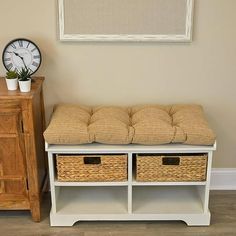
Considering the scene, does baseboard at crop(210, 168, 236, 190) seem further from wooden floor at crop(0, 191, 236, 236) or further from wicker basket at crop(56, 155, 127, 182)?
wicker basket at crop(56, 155, 127, 182)

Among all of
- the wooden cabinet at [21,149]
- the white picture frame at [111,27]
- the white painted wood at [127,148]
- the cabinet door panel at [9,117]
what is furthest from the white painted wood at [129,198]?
the white picture frame at [111,27]

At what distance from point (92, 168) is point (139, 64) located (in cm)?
77

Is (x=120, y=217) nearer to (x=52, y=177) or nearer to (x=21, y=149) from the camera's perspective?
(x=52, y=177)

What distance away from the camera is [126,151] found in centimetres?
244

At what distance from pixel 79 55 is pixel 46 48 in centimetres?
22

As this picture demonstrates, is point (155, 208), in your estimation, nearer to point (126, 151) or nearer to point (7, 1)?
point (126, 151)

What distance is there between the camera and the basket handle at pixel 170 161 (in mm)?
2488

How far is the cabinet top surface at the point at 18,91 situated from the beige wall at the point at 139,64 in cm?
13

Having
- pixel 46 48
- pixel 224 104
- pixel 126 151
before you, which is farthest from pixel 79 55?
pixel 224 104

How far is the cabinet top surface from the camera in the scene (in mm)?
2375

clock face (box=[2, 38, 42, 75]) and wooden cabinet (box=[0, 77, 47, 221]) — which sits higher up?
clock face (box=[2, 38, 42, 75])

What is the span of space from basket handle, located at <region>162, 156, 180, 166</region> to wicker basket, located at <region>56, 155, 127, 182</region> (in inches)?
9.2

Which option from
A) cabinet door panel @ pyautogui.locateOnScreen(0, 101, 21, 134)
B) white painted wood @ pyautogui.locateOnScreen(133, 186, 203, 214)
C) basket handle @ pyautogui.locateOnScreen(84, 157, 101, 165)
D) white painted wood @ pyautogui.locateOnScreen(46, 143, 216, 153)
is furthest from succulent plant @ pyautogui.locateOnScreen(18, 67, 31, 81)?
white painted wood @ pyautogui.locateOnScreen(133, 186, 203, 214)

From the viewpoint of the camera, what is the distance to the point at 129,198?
2559mm
